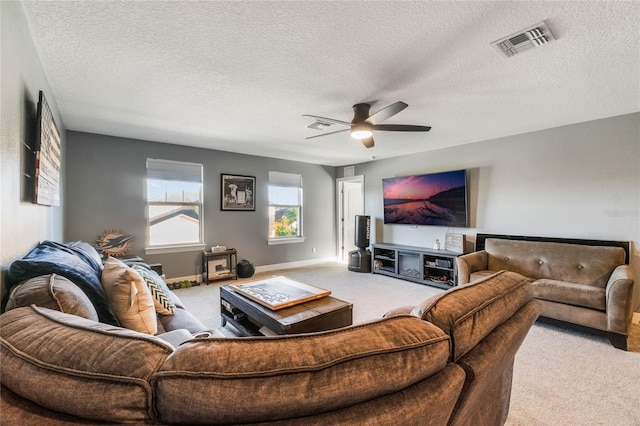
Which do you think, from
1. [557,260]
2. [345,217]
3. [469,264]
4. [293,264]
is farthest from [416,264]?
[293,264]

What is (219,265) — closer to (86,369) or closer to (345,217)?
(345,217)

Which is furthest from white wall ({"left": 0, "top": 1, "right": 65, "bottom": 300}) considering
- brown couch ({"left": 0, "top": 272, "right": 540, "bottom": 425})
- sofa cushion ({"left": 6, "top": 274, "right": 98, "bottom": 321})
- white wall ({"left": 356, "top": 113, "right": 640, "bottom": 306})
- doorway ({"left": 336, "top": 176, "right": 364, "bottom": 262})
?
doorway ({"left": 336, "top": 176, "right": 364, "bottom": 262})

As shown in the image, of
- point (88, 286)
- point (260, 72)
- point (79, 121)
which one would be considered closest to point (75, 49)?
point (260, 72)

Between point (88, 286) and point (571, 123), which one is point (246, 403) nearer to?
point (88, 286)

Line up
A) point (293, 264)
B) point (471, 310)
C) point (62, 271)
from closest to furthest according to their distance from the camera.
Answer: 1. point (471, 310)
2. point (62, 271)
3. point (293, 264)

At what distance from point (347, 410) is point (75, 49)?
2.65m

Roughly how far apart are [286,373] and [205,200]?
4.65 meters

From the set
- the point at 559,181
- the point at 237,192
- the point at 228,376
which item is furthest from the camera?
the point at 237,192

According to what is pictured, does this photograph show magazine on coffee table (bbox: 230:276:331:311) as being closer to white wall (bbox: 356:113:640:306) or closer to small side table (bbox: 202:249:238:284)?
small side table (bbox: 202:249:238:284)

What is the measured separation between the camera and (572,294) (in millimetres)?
2709

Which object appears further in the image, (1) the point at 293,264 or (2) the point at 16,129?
(1) the point at 293,264

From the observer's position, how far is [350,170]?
20.9 ft

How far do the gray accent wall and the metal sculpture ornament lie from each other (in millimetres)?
76

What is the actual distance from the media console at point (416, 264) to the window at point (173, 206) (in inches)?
128
